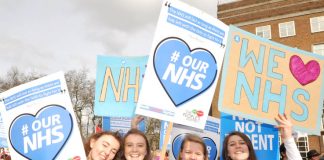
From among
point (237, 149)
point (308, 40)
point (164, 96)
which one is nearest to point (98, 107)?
→ point (164, 96)

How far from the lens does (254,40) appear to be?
4430mm

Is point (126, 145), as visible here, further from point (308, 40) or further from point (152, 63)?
point (308, 40)

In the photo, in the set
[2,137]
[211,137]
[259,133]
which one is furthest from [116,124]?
[2,137]

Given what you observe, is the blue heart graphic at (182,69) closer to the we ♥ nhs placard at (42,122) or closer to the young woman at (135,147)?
the young woman at (135,147)

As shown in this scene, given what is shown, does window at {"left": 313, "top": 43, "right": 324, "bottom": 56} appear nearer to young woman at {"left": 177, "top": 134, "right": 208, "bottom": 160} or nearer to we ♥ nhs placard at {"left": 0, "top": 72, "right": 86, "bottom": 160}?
young woman at {"left": 177, "top": 134, "right": 208, "bottom": 160}

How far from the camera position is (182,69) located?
13.1ft

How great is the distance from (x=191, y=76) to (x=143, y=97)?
2.08ft

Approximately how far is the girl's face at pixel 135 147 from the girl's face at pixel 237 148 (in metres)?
0.86

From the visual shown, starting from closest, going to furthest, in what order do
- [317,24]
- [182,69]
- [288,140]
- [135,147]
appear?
[135,147], [288,140], [182,69], [317,24]

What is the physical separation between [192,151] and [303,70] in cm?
205

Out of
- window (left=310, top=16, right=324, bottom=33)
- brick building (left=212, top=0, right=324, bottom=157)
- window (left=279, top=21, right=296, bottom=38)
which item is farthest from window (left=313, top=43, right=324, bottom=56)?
window (left=279, top=21, right=296, bottom=38)

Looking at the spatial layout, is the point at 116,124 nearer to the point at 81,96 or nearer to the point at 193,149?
the point at 193,149

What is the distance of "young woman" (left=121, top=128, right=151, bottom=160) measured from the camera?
140 inches

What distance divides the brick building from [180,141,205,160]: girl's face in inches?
972
